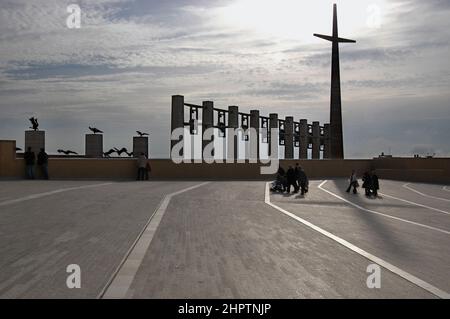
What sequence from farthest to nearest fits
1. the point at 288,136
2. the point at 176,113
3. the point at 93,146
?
1. the point at 288,136
2. the point at 176,113
3. the point at 93,146

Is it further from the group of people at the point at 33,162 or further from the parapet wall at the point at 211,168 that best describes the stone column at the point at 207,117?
the group of people at the point at 33,162

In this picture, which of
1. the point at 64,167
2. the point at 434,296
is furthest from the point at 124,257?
the point at 64,167

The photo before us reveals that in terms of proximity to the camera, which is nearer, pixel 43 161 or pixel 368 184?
pixel 368 184

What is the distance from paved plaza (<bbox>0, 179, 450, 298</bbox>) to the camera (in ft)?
23.9

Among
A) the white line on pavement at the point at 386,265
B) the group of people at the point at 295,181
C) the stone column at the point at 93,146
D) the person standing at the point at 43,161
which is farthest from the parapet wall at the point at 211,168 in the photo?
the white line on pavement at the point at 386,265

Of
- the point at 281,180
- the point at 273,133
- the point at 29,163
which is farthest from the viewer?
the point at 273,133

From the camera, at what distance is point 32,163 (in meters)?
28.0

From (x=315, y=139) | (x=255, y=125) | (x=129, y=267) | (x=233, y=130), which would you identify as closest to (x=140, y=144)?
(x=233, y=130)

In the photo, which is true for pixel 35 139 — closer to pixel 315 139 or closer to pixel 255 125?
pixel 255 125

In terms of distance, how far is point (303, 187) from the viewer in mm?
25734

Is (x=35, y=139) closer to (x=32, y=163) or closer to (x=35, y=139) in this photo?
(x=35, y=139)

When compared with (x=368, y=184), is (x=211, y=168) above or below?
above

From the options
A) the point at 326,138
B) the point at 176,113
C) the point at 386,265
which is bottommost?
the point at 386,265

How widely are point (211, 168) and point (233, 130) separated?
15859mm
